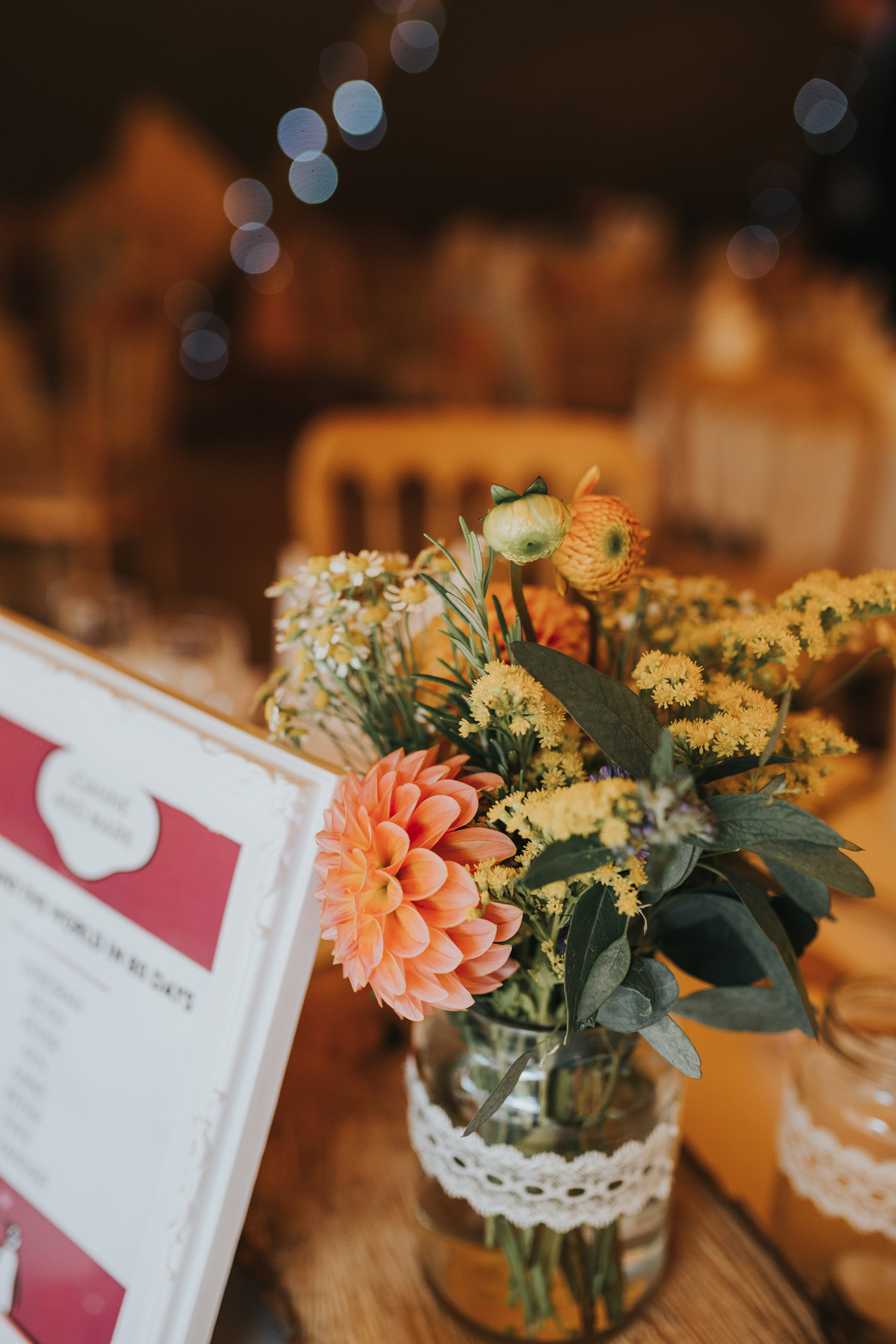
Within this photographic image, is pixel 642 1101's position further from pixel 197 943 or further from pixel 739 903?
pixel 197 943

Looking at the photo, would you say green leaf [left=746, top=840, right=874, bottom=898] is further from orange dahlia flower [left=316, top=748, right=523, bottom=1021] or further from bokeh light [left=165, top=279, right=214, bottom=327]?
bokeh light [left=165, top=279, right=214, bottom=327]

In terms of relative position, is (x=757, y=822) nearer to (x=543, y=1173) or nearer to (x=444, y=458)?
(x=543, y=1173)

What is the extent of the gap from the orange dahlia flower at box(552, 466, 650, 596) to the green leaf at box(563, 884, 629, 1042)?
12 cm

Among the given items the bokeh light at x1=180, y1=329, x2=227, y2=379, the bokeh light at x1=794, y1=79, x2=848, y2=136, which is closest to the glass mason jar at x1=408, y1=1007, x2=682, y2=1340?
the bokeh light at x1=180, y1=329, x2=227, y2=379

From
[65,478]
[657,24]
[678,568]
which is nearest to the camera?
[678,568]

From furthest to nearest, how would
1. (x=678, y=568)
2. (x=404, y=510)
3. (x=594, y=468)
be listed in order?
(x=404, y=510)
(x=678, y=568)
(x=594, y=468)

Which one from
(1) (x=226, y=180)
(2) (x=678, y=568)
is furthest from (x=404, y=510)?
(1) (x=226, y=180)

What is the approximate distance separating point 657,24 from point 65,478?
6.77 metres

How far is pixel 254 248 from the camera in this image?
20.4ft

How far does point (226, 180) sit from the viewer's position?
613 centimetres

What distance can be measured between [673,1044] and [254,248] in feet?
22.1

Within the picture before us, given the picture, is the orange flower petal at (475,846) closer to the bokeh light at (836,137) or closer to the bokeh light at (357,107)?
the bokeh light at (357,107)

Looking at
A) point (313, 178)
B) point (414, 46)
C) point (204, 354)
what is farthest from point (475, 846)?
point (414, 46)

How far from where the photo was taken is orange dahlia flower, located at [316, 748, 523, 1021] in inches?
12.9
